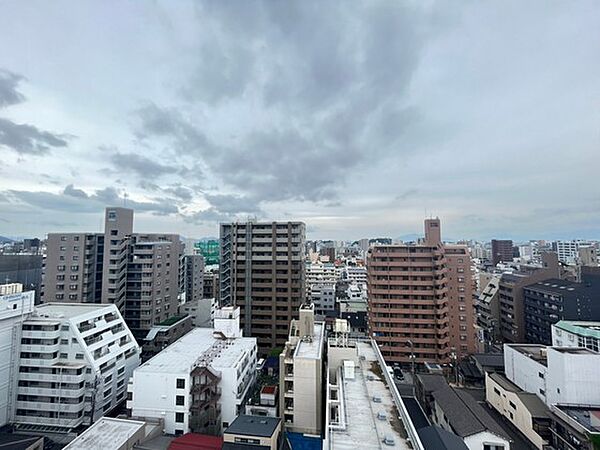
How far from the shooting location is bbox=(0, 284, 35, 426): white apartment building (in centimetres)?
2902

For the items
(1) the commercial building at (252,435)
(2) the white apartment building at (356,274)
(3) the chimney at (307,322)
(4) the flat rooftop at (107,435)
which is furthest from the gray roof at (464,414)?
(2) the white apartment building at (356,274)

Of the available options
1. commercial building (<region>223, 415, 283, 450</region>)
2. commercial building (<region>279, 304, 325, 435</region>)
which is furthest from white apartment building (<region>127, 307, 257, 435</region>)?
commercial building (<region>223, 415, 283, 450</region>)

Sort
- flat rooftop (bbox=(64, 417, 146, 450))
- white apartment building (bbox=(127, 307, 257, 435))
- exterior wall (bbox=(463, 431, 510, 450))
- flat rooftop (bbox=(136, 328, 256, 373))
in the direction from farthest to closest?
flat rooftop (bbox=(136, 328, 256, 373))
white apartment building (bbox=(127, 307, 257, 435))
exterior wall (bbox=(463, 431, 510, 450))
flat rooftop (bbox=(64, 417, 146, 450))

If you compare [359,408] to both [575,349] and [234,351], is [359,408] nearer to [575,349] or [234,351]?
[234,351]

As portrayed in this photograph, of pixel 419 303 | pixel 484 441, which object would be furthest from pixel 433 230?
pixel 484 441

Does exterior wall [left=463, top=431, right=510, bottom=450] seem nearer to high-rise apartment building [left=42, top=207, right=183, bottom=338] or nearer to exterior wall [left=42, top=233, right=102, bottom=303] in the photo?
high-rise apartment building [left=42, top=207, right=183, bottom=338]

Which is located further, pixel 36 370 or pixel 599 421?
pixel 36 370

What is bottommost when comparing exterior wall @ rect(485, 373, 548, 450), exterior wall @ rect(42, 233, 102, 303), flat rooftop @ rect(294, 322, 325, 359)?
exterior wall @ rect(485, 373, 548, 450)

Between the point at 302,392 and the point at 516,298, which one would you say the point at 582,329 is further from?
the point at 302,392

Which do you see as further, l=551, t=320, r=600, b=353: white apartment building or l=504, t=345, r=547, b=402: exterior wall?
l=551, t=320, r=600, b=353: white apartment building

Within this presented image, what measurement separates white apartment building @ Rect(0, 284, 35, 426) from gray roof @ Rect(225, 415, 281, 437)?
2388 cm

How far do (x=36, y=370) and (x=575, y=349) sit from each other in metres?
50.9

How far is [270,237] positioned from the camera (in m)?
53.7

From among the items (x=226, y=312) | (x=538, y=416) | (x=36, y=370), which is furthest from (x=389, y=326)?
(x=36, y=370)
